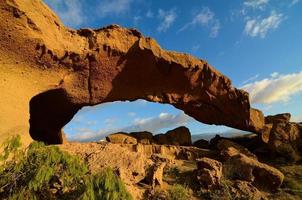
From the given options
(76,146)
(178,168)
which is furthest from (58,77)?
(178,168)

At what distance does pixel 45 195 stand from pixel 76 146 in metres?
4.00

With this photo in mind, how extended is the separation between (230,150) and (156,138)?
5.65 metres

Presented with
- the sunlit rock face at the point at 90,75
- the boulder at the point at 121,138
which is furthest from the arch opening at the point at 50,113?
the boulder at the point at 121,138

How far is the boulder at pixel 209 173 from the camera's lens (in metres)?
14.5

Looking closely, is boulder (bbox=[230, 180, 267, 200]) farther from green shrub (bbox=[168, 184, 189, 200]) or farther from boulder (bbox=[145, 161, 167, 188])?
boulder (bbox=[145, 161, 167, 188])

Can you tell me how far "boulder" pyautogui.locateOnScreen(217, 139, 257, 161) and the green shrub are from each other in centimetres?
570

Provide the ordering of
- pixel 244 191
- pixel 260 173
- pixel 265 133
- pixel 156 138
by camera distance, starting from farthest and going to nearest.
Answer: pixel 265 133 < pixel 156 138 < pixel 260 173 < pixel 244 191

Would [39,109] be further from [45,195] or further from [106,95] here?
[45,195]

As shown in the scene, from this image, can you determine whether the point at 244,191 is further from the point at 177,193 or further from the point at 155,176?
the point at 155,176

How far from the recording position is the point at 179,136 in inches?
973

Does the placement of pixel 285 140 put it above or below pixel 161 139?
below

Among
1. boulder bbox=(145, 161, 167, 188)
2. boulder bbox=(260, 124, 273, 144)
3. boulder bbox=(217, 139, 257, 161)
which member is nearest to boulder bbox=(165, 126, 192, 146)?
boulder bbox=(217, 139, 257, 161)

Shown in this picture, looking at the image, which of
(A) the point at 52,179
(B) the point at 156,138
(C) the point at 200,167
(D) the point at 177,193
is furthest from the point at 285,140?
(A) the point at 52,179

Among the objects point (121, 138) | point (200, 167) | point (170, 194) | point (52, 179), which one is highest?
point (121, 138)
